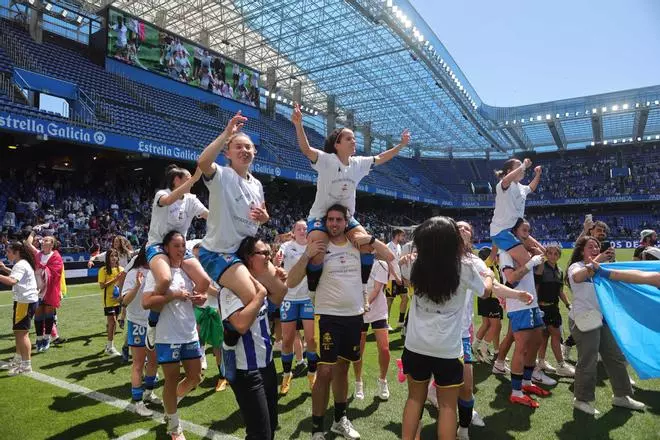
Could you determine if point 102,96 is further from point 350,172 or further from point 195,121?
point 350,172

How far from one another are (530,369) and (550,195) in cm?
5306

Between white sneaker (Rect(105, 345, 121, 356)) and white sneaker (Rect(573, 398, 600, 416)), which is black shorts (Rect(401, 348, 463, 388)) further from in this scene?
white sneaker (Rect(105, 345, 121, 356))

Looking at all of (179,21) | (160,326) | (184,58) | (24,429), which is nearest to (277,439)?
(160,326)

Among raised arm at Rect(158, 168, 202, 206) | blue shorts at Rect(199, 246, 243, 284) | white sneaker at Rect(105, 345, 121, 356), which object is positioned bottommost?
white sneaker at Rect(105, 345, 121, 356)

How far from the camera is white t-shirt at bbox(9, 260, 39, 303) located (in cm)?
595

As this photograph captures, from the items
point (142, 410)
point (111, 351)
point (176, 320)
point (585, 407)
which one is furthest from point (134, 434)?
point (585, 407)

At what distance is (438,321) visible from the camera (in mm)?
3039

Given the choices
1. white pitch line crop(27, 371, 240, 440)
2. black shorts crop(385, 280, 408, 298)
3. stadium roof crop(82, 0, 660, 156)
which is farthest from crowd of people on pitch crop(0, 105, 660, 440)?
stadium roof crop(82, 0, 660, 156)

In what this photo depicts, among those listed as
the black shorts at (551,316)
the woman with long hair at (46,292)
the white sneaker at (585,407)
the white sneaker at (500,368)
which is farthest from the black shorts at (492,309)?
the woman with long hair at (46,292)

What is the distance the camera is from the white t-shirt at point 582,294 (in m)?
4.82

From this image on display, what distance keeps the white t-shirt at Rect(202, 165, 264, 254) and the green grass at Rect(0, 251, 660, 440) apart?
2.09 m

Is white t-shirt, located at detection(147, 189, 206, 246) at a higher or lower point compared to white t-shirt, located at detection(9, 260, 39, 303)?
higher

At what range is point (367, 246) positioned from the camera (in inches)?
151

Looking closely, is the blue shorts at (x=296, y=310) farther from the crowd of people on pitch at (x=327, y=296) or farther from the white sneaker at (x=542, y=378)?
the white sneaker at (x=542, y=378)
